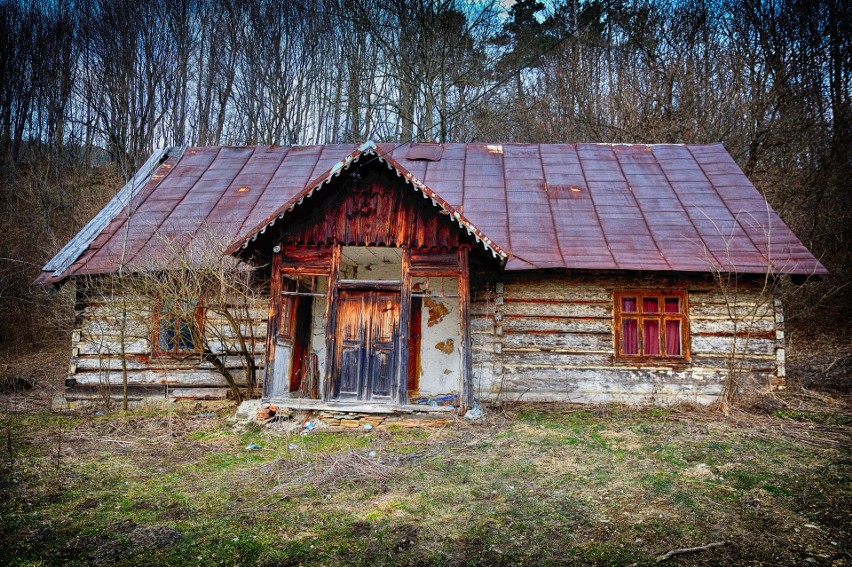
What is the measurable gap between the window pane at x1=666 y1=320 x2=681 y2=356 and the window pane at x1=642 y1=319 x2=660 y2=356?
0.19m

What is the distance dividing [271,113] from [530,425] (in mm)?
20446

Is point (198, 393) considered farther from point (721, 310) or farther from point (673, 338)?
point (721, 310)

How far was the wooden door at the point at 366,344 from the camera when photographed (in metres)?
9.52

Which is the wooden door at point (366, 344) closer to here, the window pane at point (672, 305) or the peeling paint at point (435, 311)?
the peeling paint at point (435, 311)

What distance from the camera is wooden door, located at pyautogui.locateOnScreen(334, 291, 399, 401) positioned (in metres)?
9.52

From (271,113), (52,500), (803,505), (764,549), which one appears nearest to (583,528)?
(764,549)

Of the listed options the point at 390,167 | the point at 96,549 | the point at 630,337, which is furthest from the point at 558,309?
the point at 96,549

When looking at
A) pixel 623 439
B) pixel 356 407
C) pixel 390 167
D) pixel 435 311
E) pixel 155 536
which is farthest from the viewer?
pixel 435 311

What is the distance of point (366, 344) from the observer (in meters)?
9.66

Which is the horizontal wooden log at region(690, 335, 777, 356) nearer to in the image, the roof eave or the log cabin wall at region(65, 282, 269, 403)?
the roof eave

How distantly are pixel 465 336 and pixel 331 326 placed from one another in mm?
2329

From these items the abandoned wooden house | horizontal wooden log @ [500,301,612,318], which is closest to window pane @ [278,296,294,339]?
the abandoned wooden house

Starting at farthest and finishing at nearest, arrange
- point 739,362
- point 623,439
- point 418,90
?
point 418,90, point 739,362, point 623,439

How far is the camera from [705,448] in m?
7.31
